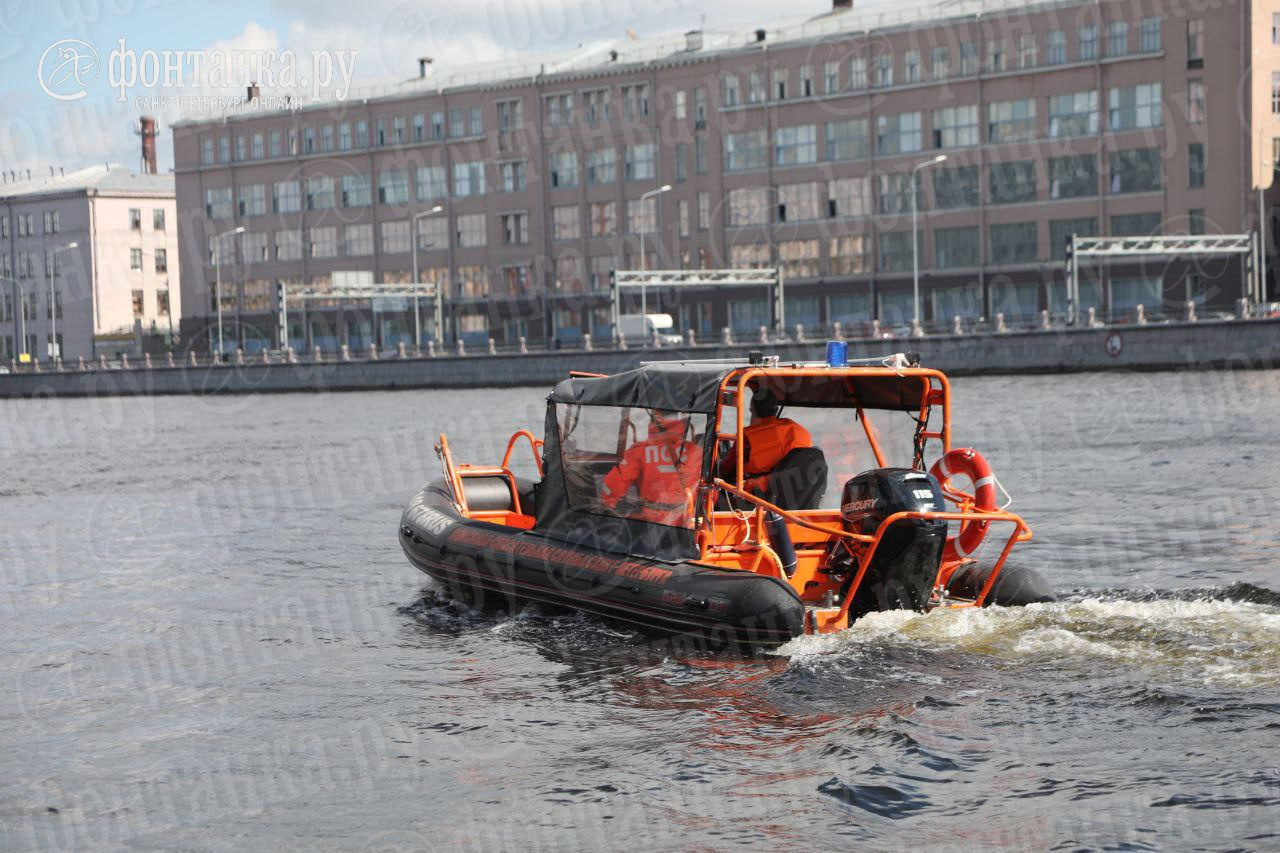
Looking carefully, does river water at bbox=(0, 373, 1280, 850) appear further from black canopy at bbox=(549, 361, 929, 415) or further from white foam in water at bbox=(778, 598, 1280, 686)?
black canopy at bbox=(549, 361, 929, 415)

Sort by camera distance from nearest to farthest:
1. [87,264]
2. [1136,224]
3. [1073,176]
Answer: [1136,224]
[1073,176]
[87,264]

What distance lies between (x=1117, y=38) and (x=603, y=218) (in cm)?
3051

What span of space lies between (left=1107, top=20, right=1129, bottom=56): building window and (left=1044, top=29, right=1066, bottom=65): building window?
2.17 metres

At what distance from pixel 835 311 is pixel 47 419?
1556 inches

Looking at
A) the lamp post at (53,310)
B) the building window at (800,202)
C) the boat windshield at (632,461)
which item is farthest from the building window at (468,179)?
the boat windshield at (632,461)

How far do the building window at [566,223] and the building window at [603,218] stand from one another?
1.04 meters

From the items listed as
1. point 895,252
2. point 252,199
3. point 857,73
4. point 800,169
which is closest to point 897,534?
point 895,252

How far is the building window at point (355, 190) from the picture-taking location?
103m

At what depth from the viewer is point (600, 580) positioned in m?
14.0

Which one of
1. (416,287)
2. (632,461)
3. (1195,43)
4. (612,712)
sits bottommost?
(612,712)

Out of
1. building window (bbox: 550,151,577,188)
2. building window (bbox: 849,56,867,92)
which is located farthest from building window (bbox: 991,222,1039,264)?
building window (bbox: 550,151,577,188)

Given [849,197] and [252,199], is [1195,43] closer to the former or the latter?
[849,197]

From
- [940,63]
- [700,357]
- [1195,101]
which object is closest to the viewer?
[700,357]

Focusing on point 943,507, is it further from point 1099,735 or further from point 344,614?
point 344,614
